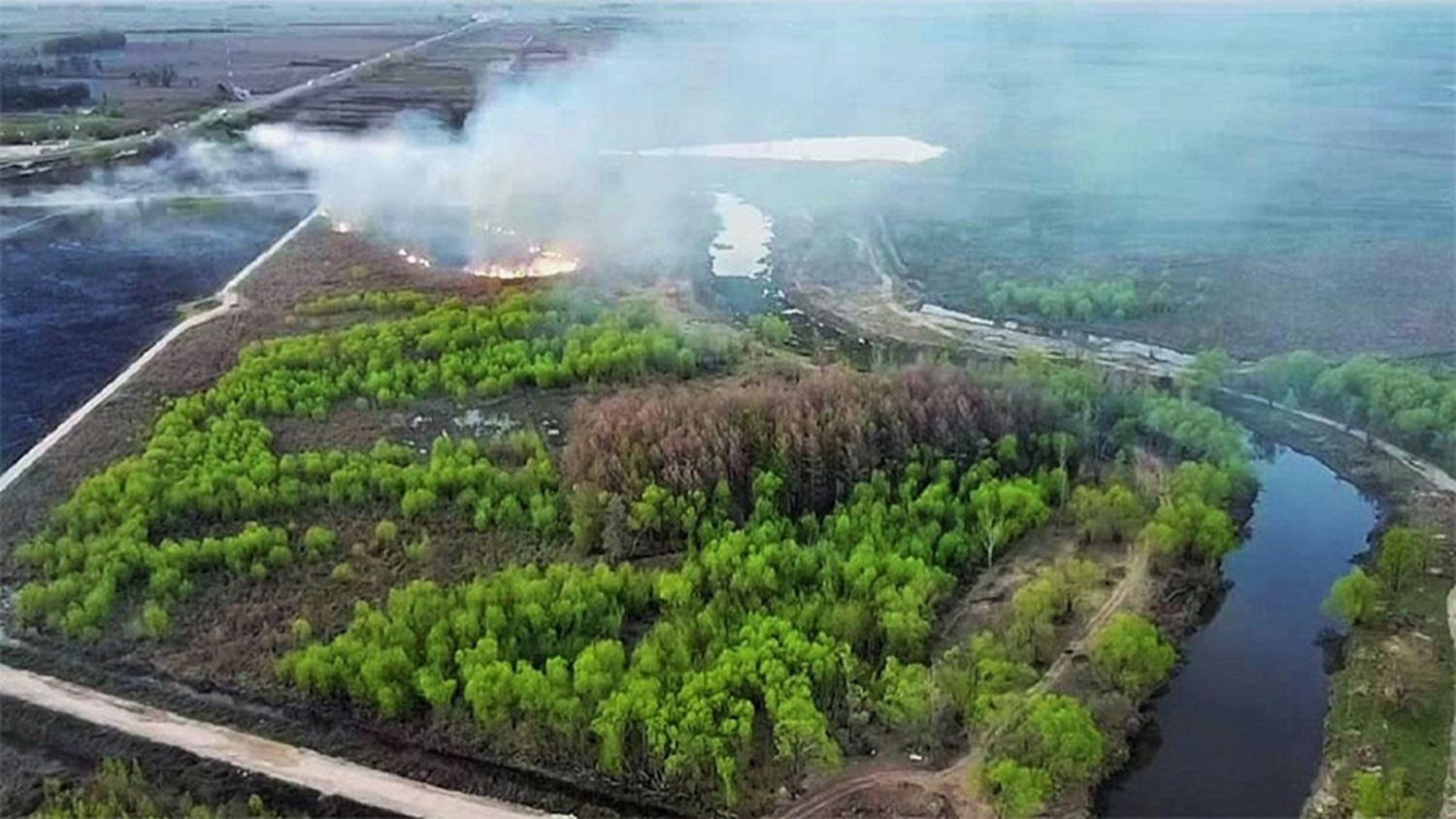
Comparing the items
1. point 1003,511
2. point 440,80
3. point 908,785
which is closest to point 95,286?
point 1003,511

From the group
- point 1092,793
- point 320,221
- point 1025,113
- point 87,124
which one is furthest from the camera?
point 1025,113

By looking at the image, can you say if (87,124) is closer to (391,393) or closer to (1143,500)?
(391,393)

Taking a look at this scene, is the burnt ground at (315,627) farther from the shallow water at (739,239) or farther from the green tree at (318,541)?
the shallow water at (739,239)

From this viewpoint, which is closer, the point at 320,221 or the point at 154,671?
the point at 154,671

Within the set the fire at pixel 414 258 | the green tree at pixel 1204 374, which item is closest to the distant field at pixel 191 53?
the fire at pixel 414 258

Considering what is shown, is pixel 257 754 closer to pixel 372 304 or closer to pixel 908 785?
pixel 908 785

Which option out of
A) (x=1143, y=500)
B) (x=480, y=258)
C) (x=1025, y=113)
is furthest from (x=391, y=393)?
(x=1025, y=113)
